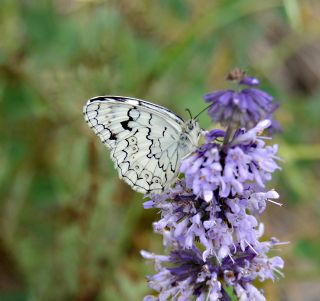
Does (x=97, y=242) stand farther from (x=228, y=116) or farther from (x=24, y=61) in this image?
(x=228, y=116)

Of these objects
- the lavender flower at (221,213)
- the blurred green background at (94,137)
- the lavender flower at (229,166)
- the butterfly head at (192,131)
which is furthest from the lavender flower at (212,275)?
the blurred green background at (94,137)

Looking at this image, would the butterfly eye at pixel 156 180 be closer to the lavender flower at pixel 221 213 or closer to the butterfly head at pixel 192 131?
the lavender flower at pixel 221 213

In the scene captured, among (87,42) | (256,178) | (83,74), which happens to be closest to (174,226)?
(256,178)

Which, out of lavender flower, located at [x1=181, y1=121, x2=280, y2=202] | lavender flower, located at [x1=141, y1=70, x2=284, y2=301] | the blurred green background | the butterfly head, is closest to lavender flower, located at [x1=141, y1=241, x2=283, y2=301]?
lavender flower, located at [x1=141, y1=70, x2=284, y2=301]

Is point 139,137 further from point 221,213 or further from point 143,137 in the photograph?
point 221,213

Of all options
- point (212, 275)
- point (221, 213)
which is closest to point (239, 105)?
point (221, 213)

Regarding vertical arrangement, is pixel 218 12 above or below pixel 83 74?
above
